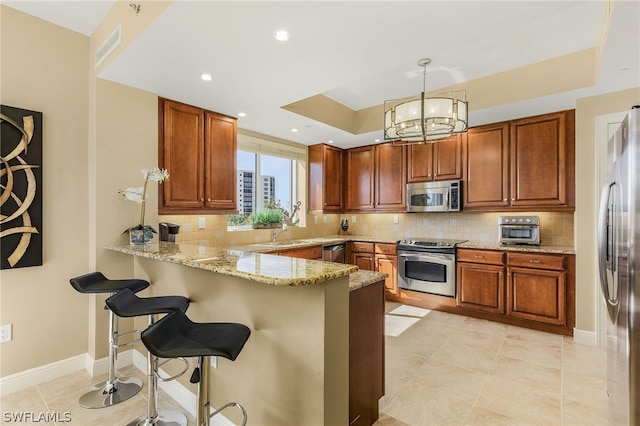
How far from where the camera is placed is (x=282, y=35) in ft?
6.34

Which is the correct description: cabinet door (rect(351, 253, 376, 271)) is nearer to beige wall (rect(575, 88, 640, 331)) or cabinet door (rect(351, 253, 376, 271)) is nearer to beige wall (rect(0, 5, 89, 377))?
beige wall (rect(575, 88, 640, 331))

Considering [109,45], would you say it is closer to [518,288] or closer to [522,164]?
[522,164]

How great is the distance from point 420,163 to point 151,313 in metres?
3.92

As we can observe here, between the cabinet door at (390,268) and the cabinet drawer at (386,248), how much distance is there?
6 centimetres

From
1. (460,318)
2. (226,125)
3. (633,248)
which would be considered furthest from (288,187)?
(633,248)

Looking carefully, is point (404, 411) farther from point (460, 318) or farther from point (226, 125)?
point (226, 125)

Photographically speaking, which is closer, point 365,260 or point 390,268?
point 390,268

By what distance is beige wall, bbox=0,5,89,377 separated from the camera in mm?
2316

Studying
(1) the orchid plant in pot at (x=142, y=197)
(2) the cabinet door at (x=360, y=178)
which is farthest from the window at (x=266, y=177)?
(1) the orchid plant in pot at (x=142, y=197)

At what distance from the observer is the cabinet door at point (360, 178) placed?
201 inches

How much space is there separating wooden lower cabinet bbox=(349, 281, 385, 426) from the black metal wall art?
8.10 feet

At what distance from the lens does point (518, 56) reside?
298cm

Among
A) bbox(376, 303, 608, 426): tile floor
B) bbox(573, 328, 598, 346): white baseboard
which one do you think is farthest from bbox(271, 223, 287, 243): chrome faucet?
bbox(573, 328, 598, 346): white baseboard

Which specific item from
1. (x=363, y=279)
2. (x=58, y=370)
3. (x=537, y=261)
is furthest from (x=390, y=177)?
(x=58, y=370)
